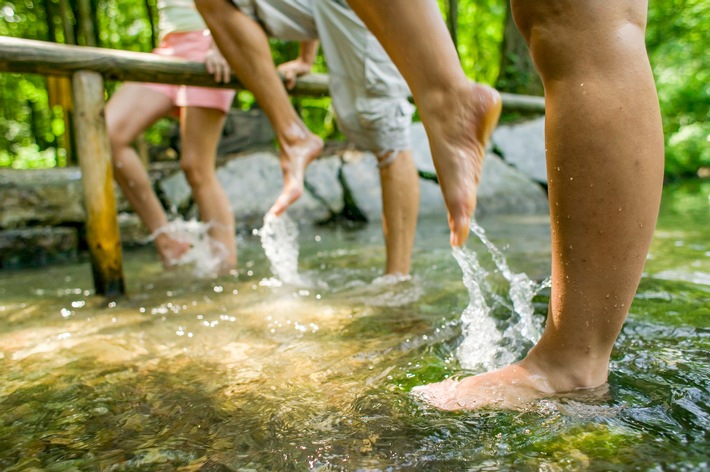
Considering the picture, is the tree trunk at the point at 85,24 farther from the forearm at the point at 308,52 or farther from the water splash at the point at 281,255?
the water splash at the point at 281,255

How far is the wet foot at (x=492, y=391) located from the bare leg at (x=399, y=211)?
1262 millimetres

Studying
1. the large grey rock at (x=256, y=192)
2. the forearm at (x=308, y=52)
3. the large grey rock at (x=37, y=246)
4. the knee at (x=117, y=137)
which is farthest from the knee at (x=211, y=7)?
the large grey rock at (x=256, y=192)

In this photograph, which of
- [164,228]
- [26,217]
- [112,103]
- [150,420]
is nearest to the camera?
[150,420]

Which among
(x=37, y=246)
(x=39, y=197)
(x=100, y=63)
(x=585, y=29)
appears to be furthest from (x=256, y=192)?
(x=585, y=29)

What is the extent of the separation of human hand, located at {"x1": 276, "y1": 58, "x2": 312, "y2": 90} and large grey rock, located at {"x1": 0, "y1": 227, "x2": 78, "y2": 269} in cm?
228

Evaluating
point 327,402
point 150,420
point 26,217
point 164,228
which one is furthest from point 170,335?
point 26,217

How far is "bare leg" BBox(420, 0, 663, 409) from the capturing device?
0.89 m

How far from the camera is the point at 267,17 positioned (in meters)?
2.25

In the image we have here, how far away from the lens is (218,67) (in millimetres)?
2551

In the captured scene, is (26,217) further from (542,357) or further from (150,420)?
(542,357)

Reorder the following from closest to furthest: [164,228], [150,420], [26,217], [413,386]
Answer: [150,420] → [413,386] → [164,228] → [26,217]

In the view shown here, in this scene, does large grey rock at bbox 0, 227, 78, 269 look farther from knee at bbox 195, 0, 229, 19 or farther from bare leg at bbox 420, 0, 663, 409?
bare leg at bbox 420, 0, 663, 409

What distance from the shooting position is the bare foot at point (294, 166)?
2.03 metres

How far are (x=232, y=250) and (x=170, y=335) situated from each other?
142cm
